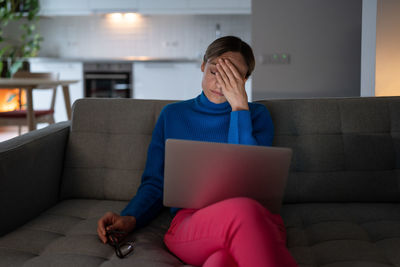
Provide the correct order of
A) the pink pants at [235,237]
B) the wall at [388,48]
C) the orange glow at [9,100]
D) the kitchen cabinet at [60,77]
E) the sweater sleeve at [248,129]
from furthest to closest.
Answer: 1. the kitchen cabinet at [60,77]
2. the orange glow at [9,100]
3. the wall at [388,48]
4. the sweater sleeve at [248,129]
5. the pink pants at [235,237]

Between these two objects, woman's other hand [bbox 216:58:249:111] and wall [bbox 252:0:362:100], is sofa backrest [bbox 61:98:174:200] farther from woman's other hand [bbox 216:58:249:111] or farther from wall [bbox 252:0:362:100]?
wall [bbox 252:0:362:100]

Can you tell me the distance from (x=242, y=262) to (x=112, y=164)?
0.92 metres

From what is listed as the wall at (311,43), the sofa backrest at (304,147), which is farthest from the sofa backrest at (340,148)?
the wall at (311,43)

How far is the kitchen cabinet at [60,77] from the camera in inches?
259

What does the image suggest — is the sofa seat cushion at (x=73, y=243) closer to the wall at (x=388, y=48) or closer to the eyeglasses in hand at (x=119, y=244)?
the eyeglasses in hand at (x=119, y=244)

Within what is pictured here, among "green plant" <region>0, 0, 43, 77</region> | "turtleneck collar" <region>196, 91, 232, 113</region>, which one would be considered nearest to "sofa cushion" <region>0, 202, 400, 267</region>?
"turtleneck collar" <region>196, 91, 232, 113</region>

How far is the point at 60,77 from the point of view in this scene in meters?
6.62

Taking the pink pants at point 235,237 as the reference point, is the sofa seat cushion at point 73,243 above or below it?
below

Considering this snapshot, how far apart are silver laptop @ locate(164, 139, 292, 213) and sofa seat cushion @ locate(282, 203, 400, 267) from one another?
220 mm

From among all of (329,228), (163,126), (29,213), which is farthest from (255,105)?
(29,213)

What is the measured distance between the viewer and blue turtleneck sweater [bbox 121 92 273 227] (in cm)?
142

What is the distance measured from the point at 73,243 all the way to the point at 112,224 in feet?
0.41

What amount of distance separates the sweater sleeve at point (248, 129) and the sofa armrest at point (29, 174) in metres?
0.72

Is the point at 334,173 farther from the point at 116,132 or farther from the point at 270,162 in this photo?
the point at 116,132
